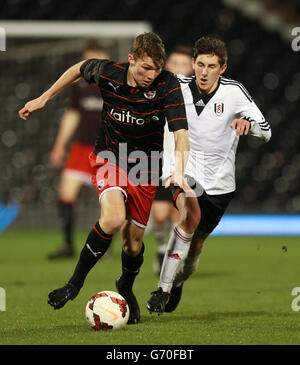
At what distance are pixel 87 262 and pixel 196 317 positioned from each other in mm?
780

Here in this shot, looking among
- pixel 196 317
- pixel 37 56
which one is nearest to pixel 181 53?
pixel 196 317

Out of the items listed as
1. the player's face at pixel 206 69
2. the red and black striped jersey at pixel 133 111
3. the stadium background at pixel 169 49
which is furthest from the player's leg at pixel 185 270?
the stadium background at pixel 169 49

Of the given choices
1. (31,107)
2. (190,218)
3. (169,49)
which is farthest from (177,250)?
(169,49)

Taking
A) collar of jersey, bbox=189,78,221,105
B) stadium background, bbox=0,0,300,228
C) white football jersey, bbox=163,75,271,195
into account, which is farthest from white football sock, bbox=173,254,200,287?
stadium background, bbox=0,0,300,228

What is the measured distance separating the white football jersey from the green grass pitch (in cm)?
67

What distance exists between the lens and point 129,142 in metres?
4.78

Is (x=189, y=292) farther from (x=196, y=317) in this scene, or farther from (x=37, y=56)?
(x=37, y=56)

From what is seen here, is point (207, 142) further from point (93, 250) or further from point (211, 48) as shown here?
point (93, 250)

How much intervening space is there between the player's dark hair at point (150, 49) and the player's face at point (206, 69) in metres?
0.50

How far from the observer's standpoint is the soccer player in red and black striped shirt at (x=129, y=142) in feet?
14.8

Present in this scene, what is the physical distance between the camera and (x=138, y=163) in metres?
4.80

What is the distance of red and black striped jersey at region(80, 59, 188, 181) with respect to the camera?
182 inches

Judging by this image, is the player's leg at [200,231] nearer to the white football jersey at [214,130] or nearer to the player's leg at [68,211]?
the white football jersey at [214,130]

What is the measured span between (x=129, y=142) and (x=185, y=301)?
1.41 metres
